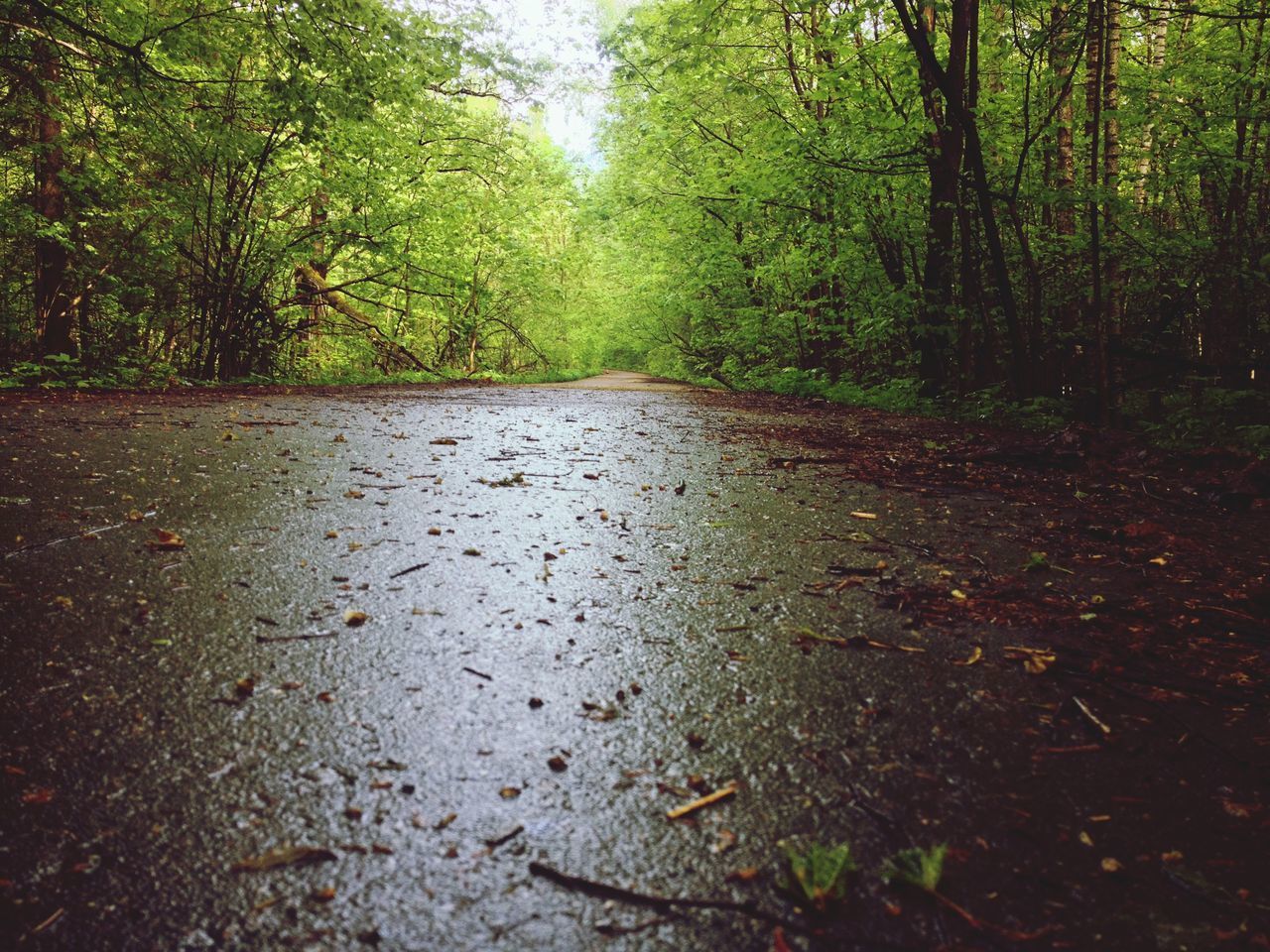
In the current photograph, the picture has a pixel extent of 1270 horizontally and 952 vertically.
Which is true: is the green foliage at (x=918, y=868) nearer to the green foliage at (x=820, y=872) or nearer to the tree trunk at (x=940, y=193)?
the green foliage at (x=820, y=872)

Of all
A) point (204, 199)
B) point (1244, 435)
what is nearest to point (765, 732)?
point (1244, 435)

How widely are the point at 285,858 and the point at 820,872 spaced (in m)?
0.97

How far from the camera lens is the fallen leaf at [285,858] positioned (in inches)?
44.9

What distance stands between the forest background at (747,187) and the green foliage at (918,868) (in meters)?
6.13

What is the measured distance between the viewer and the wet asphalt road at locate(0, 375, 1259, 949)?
1082 mm

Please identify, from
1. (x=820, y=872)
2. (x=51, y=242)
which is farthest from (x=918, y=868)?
(x=51, y=242)

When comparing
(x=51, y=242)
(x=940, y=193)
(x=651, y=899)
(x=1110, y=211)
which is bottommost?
(x=651, y=899)

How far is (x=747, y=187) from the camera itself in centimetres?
1034

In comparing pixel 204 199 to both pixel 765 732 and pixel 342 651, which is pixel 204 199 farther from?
pixel 765 732

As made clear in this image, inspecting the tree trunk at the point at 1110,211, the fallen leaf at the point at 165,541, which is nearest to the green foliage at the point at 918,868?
the fallen leaf at the point at 165,541

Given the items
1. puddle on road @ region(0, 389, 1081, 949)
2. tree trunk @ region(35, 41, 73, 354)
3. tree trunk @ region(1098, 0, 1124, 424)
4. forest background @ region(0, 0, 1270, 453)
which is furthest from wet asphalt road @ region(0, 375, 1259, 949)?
tree trunk @ region(35, 41, 73, 354)

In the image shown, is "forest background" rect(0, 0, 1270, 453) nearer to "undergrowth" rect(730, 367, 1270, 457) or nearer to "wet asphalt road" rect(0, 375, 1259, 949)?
"undergrowth" rect(730, 367, 1270, 457)

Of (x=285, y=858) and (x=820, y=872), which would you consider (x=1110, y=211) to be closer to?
(x=820, y=872)

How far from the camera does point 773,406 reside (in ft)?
35.3
